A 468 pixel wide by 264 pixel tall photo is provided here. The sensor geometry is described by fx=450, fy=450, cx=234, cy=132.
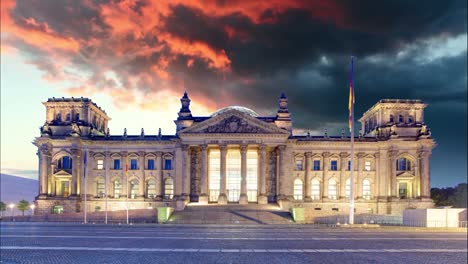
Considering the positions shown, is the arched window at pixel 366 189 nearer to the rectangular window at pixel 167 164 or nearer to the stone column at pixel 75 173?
the rectangular window at pixel 167 164

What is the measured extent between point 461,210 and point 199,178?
46.0m

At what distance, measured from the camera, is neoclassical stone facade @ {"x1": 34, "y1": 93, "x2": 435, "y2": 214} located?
80.3 m

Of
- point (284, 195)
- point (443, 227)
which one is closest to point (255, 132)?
point (284, 195)

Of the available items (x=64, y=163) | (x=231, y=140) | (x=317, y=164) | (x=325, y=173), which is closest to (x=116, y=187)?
(x=64, y=163)

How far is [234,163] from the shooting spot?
85188 millimetres

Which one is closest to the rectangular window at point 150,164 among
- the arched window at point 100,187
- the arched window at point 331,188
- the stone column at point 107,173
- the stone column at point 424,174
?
the stone column at point 107,173

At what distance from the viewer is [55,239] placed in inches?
1396

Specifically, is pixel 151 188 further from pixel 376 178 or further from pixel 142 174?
pixel 376 178

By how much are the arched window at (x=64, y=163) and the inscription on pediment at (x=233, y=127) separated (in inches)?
1062

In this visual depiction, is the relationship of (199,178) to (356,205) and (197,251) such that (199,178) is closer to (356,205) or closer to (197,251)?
(356,205)

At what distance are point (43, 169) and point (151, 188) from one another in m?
20.3

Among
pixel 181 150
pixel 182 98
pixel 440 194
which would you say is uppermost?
pixel 182 98

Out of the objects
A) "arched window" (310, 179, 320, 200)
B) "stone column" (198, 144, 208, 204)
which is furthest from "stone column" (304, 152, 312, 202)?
"stone column" (198, 144, 208, 204)

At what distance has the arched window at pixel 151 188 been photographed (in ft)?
287
